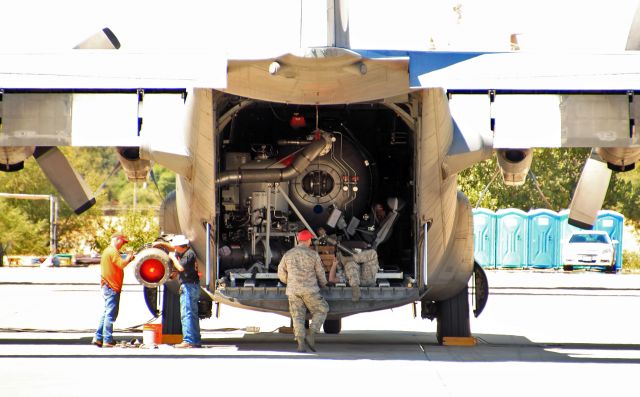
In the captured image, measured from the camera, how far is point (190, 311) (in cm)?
1368

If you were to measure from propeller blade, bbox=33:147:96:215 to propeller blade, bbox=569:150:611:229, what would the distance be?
21.7 feet

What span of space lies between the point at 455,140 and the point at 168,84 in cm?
341

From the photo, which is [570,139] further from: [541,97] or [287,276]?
[287,276]

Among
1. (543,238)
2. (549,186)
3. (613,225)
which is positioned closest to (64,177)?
(543,238)

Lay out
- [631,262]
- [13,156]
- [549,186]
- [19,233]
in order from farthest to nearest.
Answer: [19,233], [549,186], [631,262], [13,156]

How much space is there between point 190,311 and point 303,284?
1.81 meters

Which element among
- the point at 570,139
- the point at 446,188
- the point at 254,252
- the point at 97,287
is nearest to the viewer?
the point at 570,139

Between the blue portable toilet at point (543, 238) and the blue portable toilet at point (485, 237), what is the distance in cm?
145

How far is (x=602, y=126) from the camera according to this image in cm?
1213

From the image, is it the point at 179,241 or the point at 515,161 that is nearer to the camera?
the point at 179,241

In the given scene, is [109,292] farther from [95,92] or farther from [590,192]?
[590,192]

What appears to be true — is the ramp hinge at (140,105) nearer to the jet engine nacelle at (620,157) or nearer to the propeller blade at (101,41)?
the propeller blade at (101,41)

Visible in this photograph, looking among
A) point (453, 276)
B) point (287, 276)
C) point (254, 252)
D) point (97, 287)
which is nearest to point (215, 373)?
point (287, 276)

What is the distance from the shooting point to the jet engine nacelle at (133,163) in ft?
45.7
